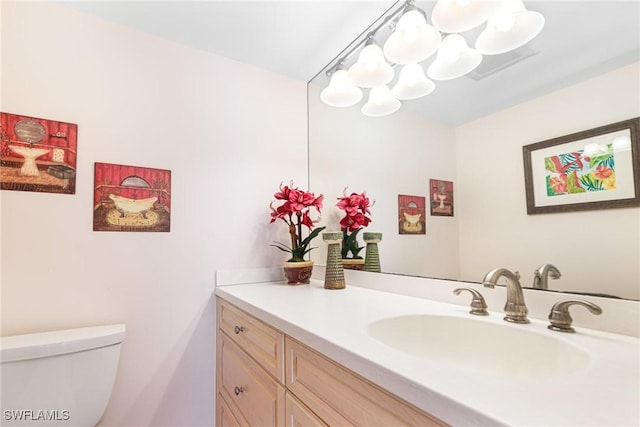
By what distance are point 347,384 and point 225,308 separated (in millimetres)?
860

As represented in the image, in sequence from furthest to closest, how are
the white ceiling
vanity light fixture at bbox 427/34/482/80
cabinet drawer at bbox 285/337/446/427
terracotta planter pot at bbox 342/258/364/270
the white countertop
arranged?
terracotta planter pot at bbox 342/258/364/270
vanity light fixture at bbox 427/34/482/80
the white ceiling
cabinet drawer at bbox 285/337/446/427
the white countertop

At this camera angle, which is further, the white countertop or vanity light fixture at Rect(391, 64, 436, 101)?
vanity light fixture at Rect(391, 64, 436, 101)

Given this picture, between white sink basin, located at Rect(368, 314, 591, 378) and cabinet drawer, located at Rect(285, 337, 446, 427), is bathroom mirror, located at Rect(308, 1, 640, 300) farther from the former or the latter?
cabinet drawer, located at Rect(285, 337, 446, 427)

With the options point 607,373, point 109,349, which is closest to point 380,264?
point 607,373

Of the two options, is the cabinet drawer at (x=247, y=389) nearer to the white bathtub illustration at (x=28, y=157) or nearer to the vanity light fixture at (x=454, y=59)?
the white bathtub illustration at (x=28, y=157)

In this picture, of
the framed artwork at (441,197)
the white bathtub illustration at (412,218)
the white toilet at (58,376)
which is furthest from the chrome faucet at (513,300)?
the white toilet at (58,376)

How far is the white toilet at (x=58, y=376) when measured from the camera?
2.96 ft

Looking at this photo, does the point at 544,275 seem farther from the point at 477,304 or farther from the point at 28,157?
the point at 28,157

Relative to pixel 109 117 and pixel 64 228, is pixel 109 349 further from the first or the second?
pixel 109 117

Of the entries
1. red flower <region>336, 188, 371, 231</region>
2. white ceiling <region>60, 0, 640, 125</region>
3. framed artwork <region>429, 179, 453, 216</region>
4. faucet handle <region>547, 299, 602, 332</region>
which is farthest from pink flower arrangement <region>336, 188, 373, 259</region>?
faucet handle <region>547, 299, 602, 332</region>

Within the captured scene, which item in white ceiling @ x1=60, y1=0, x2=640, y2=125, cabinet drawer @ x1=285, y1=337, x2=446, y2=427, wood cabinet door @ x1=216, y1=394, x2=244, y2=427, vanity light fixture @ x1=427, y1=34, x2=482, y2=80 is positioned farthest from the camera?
wood cabinet door @ x1=216, y1=394, x2=244, y2=427

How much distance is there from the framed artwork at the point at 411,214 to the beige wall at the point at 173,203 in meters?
0.70

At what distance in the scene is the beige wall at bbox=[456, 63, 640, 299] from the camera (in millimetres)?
694

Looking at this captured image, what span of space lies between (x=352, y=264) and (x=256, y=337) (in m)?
0.63
